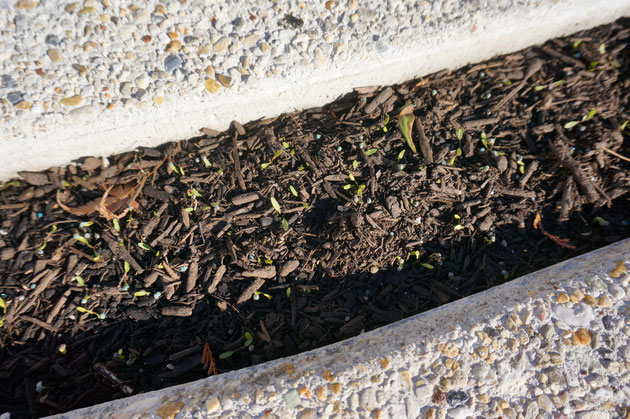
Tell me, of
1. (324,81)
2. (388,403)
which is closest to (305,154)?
(324,81)

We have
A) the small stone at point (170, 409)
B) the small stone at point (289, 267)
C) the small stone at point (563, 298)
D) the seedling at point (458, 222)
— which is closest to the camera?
the small stone at point (170, 409)

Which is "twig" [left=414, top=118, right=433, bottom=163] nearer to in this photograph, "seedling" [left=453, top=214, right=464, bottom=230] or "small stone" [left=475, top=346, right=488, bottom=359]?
"seedling" [left=453, top=214, right=464, bottom=230]

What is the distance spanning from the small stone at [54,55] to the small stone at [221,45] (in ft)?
2.56

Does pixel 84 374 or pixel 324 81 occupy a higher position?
pixel 324 81

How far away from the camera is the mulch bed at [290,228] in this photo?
196 centimetres

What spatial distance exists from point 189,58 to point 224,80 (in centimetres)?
22

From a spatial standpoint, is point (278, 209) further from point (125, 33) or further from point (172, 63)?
point (125, 33)

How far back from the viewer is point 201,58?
2.14 meters

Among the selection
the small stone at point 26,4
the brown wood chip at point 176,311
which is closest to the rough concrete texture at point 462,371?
the brown wood chip at point 176,311

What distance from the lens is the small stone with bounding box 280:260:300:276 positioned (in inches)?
81.4

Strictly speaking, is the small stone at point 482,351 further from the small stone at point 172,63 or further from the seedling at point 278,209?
Answer: the small stone at point 172,63

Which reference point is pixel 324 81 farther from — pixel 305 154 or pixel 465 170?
pixel 465 170

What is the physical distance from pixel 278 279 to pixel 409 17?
171 cm

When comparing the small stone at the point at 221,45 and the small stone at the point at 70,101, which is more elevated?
the small stone at the point at 221,45
